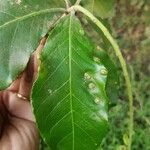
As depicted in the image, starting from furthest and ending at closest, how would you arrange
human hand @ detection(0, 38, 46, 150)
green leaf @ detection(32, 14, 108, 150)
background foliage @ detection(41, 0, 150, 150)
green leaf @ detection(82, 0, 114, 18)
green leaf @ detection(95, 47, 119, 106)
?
background foliage @ detection(41, 0, 150, 150), human hand @ detection(0, 38, 46, 150), green leaf @ detection(82, 0, 114, 18), green leaf @ detection(95, 47, 119, 106), green leaf @ detection(32, 14, 108, 150)

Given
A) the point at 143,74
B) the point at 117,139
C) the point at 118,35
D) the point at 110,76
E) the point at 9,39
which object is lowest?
the point at 117,139

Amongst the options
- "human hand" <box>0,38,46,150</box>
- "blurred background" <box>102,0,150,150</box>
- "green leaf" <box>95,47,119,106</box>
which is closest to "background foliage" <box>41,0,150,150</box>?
"blurred background" <box>102,0,150,150</box>

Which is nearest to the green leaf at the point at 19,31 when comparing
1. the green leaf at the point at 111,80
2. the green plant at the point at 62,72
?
the green plant at the point at 62,72

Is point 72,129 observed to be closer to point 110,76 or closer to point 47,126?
point 47,126

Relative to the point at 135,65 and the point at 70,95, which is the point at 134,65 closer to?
the point at 135,65

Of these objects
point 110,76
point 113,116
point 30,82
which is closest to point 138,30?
point 113,116

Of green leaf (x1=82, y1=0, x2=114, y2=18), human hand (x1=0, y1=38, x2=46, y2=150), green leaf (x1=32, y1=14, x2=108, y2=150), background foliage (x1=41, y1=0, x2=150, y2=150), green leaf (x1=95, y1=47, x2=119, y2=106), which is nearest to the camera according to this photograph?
green leaf (x1=32, y1=14, x2=108, y2=150)

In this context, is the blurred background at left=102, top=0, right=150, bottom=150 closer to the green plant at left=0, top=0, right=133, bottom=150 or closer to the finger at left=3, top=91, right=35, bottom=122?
the finger at left=3, top=91, right=35, bottom=122
